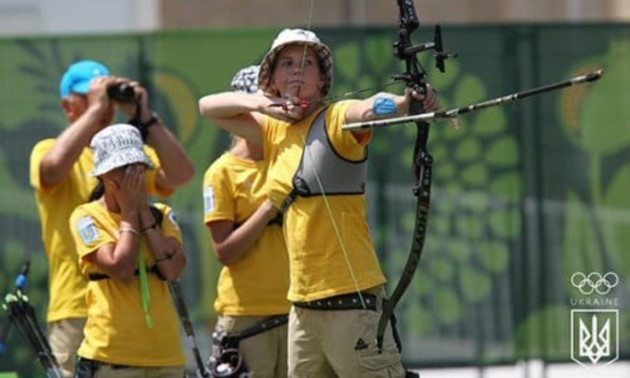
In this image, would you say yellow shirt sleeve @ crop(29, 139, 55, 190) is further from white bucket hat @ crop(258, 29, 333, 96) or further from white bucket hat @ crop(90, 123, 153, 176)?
white bucket hat @ crop(258, 29, 333, 96)

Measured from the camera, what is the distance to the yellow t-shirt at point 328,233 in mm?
6410

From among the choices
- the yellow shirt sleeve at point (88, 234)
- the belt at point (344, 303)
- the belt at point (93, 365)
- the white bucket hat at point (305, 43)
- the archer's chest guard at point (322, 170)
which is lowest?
the belt at point (93, 365)

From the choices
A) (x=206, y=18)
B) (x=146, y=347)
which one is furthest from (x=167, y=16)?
(x=146, y=347)

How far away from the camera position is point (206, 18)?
675 inches

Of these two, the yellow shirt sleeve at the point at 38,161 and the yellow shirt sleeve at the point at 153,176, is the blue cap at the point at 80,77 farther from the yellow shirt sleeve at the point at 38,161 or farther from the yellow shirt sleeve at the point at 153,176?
the yellow shirt sleeve at the point at 153,176

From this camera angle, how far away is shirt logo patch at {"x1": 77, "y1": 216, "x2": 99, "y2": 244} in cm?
724

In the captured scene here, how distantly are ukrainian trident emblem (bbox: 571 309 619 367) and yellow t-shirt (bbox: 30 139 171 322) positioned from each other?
1.88 m

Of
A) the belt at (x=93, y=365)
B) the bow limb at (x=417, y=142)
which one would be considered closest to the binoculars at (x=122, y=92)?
the belt at (x=93, y=365)

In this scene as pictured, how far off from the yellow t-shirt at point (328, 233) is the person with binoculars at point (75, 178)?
1.65m

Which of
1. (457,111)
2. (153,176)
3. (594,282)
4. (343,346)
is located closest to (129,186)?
(153,176)

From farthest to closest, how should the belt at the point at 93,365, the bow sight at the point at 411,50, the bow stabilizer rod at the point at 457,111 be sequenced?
the belt at the point at 93,365 → the bow sight at the point at 411,50 → the bow stabilizer rod at the point at 457,111

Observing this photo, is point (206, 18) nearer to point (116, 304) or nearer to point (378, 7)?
point (378, 7)

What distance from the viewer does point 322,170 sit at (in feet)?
21.0

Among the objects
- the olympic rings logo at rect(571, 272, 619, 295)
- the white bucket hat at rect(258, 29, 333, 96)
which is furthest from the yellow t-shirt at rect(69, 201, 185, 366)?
the olympic rings logo at rect(571, 272, 619, 295)
